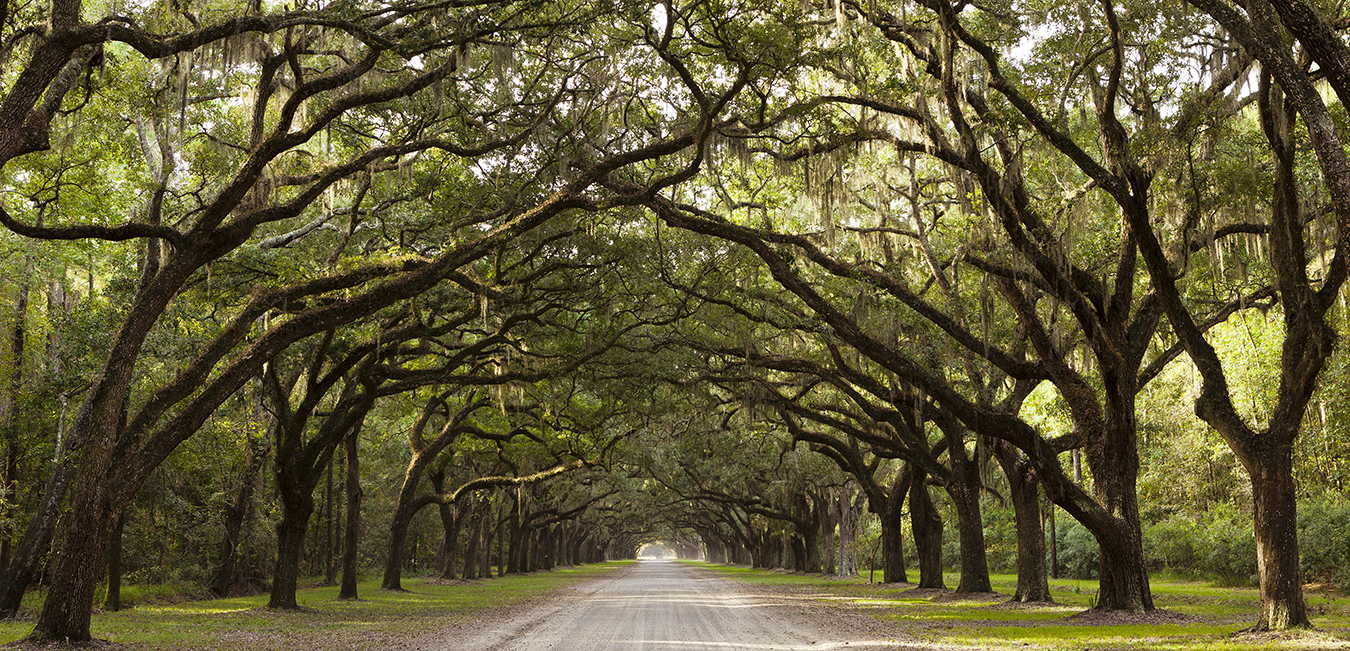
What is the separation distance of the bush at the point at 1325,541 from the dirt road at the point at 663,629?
47.2 ft

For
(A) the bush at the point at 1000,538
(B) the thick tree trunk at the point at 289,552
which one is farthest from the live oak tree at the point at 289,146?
(A) the bush at the point at 1000,538

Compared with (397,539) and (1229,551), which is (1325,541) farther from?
(397,539)

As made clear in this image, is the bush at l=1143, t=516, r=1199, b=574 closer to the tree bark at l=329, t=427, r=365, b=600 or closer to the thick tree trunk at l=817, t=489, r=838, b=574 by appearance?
the thick tree trunk at l=817, t=489, r=838, b=574

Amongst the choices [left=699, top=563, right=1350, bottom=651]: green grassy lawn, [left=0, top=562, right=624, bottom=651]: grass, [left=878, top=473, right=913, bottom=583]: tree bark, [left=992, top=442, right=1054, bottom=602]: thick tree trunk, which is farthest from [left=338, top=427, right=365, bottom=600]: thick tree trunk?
[left=878, top=473, right=913, bottom=583]: tree bark

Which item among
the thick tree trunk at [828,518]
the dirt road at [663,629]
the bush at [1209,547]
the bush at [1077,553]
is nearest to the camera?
the dirt road at [663,629]

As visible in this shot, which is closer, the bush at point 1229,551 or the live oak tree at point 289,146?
the live oak tree at point 289,146

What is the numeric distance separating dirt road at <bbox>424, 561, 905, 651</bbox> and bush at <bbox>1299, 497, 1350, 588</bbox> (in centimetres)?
1439

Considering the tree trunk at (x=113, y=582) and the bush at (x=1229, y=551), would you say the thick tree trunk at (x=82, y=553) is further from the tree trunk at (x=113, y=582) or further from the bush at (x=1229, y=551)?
the bush at (x=1229, y=551)

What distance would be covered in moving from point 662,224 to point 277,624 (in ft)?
34.8

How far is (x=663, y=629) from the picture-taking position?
12859 mm

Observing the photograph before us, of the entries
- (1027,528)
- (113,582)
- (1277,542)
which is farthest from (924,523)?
(113,582)

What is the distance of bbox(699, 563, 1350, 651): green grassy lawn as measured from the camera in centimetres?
1016

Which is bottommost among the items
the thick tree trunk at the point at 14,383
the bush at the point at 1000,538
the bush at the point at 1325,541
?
the bush at the point at 1000,538

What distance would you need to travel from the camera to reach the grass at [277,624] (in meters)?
11.4
